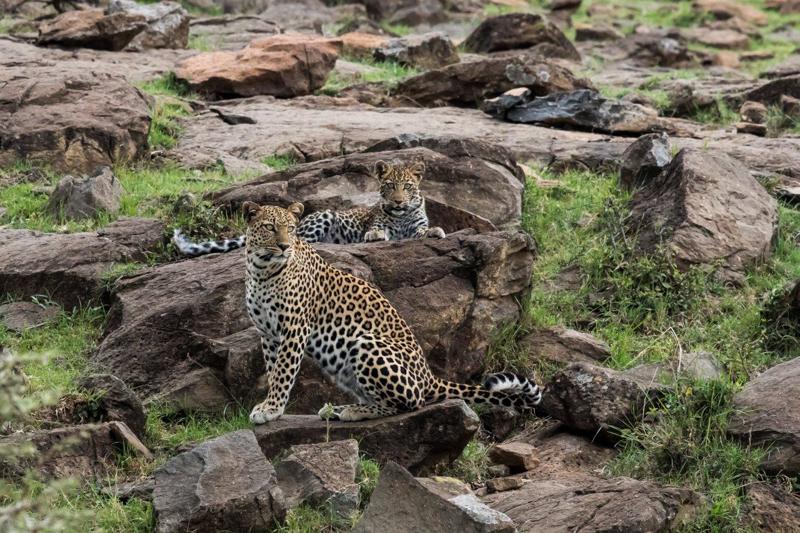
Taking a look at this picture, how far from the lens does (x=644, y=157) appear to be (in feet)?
55.0

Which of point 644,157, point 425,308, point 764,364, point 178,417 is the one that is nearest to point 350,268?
point 425,308

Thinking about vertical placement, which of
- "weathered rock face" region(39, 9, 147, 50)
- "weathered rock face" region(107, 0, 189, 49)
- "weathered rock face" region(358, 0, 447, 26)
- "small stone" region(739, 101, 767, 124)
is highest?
"small stone" region(739, 101, 767, 124)

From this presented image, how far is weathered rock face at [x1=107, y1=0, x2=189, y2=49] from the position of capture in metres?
24.9

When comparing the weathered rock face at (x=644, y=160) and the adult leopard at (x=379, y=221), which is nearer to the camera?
the adult leopard at (x=379, y=221)

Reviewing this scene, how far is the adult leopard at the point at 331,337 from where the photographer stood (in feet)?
34.4

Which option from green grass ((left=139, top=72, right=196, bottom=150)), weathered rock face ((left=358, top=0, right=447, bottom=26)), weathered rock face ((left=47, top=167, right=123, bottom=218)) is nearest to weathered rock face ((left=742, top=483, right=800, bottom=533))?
weathered rock face ((left=47, top=167, right=123, bottom=218))

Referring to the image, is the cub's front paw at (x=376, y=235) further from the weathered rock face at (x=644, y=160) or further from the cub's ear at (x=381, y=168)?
the weathered rock face at (x=644, y=160)

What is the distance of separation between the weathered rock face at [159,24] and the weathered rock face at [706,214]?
1218 cm

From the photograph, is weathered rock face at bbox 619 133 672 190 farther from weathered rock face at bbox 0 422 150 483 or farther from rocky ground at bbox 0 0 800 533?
weathered rock face at bbox 0 422 150 483

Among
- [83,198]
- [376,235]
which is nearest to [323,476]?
[376,235]

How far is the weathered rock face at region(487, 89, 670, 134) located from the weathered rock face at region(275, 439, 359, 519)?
1205 centimetres

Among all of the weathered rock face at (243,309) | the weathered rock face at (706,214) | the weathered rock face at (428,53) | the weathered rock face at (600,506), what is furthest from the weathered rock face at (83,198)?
the weathered rock face at (428,53)

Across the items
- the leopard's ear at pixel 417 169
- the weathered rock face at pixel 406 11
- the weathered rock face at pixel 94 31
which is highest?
the leopard's ear at pixel 417 169

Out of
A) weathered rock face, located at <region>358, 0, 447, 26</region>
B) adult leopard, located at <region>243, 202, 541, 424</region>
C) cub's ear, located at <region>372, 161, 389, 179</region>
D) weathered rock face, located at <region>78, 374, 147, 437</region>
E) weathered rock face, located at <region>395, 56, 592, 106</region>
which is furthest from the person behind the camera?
weathered rock face, located at <region>358, 0, 447, 26</region>
